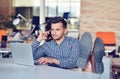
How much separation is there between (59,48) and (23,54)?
0.81 meters

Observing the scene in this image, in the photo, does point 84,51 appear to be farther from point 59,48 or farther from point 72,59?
point 59,48

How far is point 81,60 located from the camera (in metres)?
3.47

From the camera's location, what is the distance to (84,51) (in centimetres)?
346

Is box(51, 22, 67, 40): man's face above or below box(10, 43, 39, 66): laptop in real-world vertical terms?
above

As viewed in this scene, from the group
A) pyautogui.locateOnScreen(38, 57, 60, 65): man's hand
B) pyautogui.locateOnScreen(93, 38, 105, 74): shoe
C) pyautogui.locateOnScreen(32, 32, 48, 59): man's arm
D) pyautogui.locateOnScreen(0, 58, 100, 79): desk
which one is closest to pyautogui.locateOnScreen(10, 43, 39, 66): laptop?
pyautogui.locateOnScreen(0, 58, 100, 79): desk

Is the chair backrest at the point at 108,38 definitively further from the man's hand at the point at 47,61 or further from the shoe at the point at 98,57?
the shoe at the point at 98,57

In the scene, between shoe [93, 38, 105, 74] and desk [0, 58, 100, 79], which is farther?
shoe [93, 38, 105, 74]

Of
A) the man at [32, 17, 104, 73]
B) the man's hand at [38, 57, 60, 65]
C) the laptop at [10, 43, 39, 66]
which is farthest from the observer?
the man at [32, 17, 104, 73]

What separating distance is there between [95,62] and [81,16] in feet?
17.7

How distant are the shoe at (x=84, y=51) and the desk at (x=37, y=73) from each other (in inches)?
17.8

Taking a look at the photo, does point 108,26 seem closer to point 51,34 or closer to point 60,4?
point 51,34

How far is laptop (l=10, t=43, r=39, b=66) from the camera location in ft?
10.1

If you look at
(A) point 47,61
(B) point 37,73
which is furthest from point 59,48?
(B) point 37,73

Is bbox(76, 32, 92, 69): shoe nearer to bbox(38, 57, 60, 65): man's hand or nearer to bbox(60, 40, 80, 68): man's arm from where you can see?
bbox(60, 40, 80, 68): man's arm
